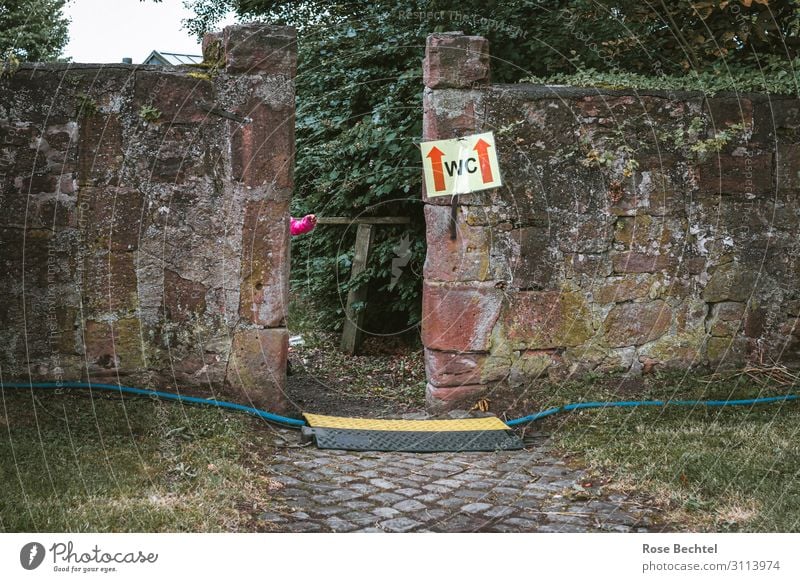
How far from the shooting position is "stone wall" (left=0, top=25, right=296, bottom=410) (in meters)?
4.62

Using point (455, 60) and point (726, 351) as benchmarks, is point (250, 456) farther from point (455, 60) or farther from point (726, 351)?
point (726, 351)

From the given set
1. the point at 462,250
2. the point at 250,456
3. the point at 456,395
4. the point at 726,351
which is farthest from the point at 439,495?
the point at 726,351

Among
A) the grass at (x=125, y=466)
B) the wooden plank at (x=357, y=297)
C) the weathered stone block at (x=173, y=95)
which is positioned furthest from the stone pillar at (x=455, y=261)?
the wooden plank at (x=357, y=297)

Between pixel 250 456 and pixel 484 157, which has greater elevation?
pixel 484 157

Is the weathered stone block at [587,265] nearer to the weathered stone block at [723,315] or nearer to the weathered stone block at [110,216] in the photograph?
the weathered stone block at [723,315]

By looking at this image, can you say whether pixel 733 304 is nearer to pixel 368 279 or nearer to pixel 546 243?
pixel 546 243

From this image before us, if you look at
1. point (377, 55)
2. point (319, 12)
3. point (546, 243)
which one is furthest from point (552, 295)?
point (319, 12)

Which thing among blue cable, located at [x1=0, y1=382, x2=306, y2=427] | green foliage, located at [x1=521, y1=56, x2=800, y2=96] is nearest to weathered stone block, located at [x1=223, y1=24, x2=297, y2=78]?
green foliage, located at [x1=521, y1=56, x2=800, y2=96]

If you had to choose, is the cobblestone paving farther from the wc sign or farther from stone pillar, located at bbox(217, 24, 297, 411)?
the wc sign

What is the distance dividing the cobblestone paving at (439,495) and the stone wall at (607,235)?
3.16ft

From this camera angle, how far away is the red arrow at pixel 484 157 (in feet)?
16.7

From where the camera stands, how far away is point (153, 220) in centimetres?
478

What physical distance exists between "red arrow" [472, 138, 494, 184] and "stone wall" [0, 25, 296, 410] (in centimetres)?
117

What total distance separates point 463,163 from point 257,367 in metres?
1.80
